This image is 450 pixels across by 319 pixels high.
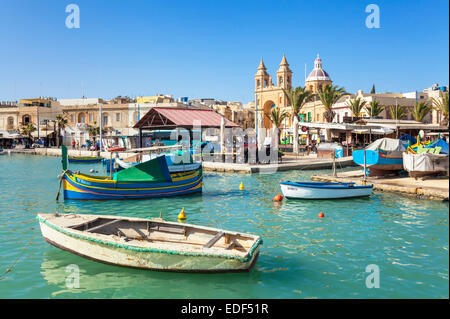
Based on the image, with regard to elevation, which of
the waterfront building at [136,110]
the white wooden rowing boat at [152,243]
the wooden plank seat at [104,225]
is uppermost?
the waterfront building at [136,110]

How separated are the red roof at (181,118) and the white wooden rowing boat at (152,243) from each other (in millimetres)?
23273

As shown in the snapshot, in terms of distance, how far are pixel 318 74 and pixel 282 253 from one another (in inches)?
3097

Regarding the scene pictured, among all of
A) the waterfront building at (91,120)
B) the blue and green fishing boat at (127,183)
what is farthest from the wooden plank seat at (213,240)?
the waterfront building at (91,120)

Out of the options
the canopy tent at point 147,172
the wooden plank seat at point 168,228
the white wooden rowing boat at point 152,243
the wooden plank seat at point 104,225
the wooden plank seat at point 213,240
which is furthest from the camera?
the canopy tent at point 147,172

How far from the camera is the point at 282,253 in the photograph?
998 cm

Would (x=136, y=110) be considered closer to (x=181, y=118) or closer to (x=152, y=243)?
(x=181, y=118)

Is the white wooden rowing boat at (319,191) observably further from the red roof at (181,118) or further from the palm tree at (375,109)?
the palm tree at (375,109)

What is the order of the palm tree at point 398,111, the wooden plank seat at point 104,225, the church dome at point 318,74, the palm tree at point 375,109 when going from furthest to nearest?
the church dome at point 318,74 → the palm tree at point 398,111 → the palm tree at point 375,109 → the wooden plank seat at point 104,225

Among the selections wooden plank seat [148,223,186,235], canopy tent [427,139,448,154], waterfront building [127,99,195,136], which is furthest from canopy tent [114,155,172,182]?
waterfront building [127,99,195,136]

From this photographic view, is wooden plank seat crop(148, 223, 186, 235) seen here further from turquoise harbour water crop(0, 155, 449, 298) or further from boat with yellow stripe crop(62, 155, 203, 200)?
boat with yellow stripe crop(62, 155, 203, 200)

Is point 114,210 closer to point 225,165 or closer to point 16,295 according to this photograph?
point 16,295

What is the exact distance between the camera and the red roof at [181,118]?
3391cm

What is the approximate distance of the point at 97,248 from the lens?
903cm

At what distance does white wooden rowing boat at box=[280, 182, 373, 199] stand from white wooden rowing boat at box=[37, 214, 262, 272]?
27.5ft
